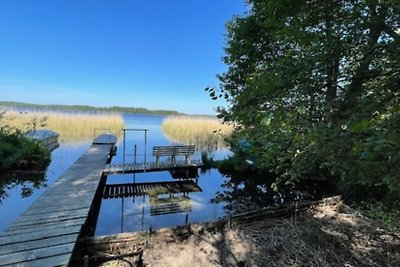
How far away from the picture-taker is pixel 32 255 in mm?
3002

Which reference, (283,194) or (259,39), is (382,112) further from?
(259,39)

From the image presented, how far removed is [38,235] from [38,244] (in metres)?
0.31

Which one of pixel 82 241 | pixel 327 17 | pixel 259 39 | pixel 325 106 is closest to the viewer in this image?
pixel 325 106

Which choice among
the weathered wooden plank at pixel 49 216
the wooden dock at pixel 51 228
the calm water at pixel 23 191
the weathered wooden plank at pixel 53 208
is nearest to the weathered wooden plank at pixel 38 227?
the wooden dock at pixel 51 228

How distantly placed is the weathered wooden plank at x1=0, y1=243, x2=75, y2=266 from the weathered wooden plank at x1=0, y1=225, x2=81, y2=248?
1.29 feet

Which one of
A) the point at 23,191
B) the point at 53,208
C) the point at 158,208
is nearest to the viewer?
the point at 53,208

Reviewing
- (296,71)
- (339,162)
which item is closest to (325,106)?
(296,71)

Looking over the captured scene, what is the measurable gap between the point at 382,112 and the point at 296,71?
74 cm

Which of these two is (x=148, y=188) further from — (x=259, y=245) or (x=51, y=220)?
(x=259, y=245)

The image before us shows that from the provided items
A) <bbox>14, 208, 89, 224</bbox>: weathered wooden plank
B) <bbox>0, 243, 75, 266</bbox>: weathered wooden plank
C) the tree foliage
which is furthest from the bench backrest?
the tree foliage

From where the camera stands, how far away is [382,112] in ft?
6.08

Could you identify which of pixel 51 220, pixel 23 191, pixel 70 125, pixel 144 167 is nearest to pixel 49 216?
pixel 51 220

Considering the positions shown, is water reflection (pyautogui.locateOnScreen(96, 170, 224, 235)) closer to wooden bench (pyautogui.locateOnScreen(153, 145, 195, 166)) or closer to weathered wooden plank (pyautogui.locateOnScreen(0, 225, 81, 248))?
wooden bench (pyautogui.locateOnScreen(153, 145, 195, 166))

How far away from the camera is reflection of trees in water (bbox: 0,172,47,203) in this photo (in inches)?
280
